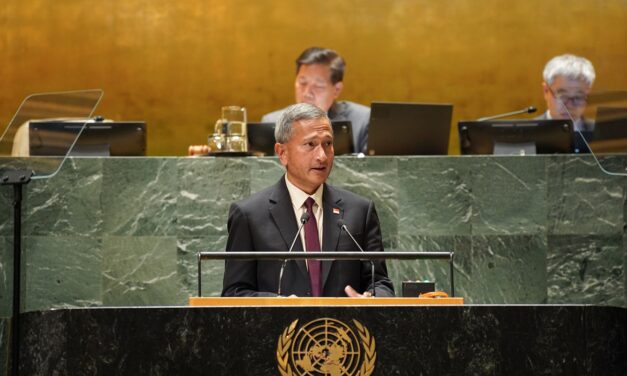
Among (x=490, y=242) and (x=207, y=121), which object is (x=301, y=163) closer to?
(x=490, y=242)

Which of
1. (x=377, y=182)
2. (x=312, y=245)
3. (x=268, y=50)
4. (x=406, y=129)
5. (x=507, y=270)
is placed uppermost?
(x=268, y=50)

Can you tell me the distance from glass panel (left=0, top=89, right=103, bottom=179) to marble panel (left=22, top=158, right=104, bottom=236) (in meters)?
0.29

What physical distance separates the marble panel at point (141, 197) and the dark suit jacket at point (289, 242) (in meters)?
1.17

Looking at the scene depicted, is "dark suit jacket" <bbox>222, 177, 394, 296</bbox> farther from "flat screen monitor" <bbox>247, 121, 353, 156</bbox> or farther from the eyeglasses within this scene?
the eyeglasses

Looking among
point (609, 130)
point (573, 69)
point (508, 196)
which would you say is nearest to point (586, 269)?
point (508, 196)

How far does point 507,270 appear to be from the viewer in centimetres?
517

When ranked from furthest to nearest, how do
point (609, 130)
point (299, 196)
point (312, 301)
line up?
point (609, 130) → point (299, 196) → point (312, 301)

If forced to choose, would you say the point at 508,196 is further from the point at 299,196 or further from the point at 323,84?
the point at 323,84

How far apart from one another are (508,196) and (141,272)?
1851 millimetres

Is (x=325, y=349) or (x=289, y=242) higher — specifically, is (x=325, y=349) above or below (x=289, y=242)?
below

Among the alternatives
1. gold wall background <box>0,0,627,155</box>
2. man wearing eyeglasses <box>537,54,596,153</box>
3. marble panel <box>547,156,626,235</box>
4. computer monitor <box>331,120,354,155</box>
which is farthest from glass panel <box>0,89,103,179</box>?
gold wall background <box>0,0,627,155</box>

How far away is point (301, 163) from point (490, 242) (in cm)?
151

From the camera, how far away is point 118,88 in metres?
8.28

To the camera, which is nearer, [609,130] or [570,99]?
[609,130]
